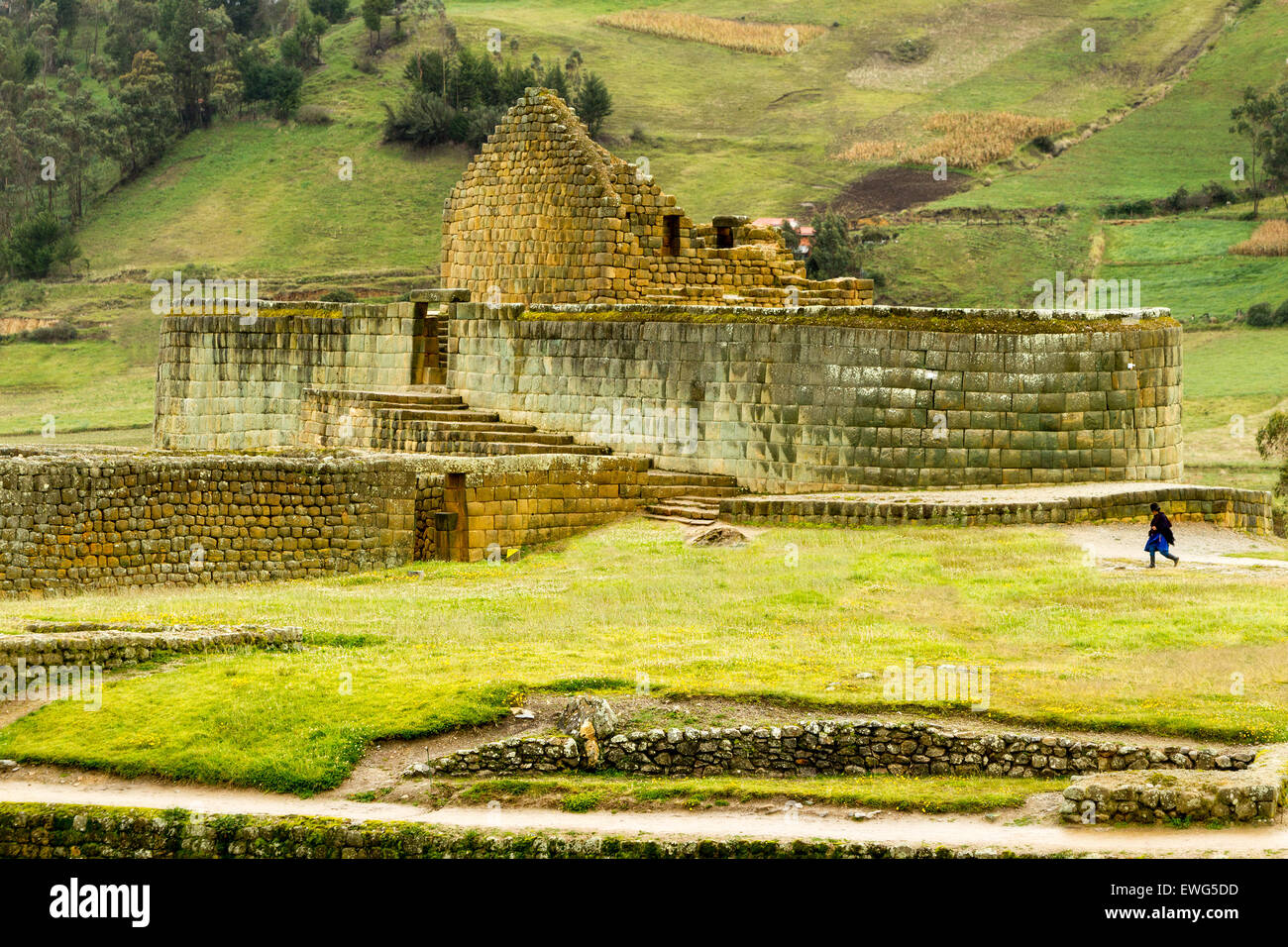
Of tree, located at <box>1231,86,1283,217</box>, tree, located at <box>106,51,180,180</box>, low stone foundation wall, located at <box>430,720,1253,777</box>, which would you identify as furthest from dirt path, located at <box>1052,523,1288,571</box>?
tree, located at <box>106,51,180,180</box>

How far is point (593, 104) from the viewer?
263ft

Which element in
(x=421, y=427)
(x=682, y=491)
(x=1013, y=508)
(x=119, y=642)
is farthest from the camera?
(x=421, y=427)

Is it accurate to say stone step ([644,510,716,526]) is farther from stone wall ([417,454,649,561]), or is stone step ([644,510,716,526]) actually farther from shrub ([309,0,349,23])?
shrub ([309,0,349,23])

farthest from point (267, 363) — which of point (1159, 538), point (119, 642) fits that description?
point (1159, 538)

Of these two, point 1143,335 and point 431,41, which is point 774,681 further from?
point 431,41

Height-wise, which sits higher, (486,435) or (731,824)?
(486,435)

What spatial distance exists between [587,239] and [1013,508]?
9.82m

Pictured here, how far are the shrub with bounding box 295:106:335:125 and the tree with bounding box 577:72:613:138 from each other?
11.8 m

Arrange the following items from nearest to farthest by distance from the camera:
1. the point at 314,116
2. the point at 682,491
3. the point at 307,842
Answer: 1. the point at 307,842
2. the point at 682,491
3. the point at 314,116

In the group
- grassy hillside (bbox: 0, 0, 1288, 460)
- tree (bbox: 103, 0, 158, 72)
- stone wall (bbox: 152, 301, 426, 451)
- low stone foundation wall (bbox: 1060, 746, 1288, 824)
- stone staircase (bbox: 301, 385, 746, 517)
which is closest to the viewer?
low stone foundation wall (bbox: 1060, 746, 1288, 824)

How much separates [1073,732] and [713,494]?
1251cm

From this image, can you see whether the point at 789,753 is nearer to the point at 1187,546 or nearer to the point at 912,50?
the point at 1187,546

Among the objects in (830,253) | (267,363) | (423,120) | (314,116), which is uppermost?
(314,116)

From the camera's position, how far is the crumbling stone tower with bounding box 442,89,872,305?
110ft
